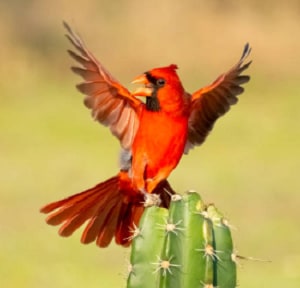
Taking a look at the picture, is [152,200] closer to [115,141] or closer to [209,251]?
[209,251]

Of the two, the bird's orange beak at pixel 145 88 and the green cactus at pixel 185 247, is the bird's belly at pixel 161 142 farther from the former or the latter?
the green cactus at pixel 185 247

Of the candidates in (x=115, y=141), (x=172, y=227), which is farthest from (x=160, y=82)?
(x=115, y=141)

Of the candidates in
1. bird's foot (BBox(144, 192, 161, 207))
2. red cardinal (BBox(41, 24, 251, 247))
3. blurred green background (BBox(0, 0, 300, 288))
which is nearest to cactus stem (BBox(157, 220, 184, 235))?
bird's foot (BBox(144, 192, 161, 207))

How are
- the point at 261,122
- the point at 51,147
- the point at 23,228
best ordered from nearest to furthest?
the point at 23,228 → the point at 51,147 → the point at 261,122

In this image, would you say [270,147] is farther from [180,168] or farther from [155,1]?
[155,1]

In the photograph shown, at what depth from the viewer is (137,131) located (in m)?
4.70

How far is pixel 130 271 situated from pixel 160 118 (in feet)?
2.19

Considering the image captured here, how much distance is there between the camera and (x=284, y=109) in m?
13.4

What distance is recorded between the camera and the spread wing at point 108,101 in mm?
4758

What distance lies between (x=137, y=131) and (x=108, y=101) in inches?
6.3

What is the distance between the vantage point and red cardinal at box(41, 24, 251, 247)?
14.9 ft

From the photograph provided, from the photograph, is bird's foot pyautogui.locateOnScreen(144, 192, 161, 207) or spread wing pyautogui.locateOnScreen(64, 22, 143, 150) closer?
bird's foot pyautogui.locateOnScreen(144, 192, 161, 207)

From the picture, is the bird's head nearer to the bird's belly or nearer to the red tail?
the bird's belly

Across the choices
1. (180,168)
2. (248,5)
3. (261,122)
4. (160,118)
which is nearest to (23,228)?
(180,168)
